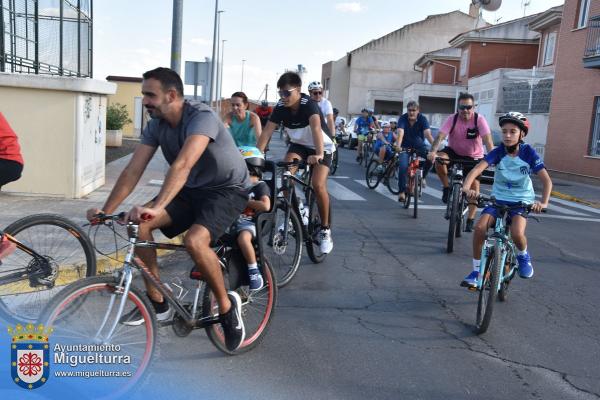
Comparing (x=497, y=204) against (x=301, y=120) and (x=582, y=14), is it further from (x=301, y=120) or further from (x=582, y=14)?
(x=582, y=14)

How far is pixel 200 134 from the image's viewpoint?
3.43 m

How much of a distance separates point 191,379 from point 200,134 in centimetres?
144

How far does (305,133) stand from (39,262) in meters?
3.14

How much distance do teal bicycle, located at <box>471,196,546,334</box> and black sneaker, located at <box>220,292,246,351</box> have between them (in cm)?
191

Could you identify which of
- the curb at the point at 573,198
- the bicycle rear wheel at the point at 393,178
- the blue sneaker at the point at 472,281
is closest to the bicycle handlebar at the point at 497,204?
the blue sneaker at the point at 472,281

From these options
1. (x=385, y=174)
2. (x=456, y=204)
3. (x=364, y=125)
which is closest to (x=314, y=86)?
(x=456, y=204)

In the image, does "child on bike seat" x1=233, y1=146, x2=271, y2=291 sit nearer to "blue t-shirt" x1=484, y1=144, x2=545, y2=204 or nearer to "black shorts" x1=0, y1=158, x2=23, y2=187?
"black shorts" x1=0, y1=158, x2=23, y2=187

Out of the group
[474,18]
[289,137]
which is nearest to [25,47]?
[289,137]

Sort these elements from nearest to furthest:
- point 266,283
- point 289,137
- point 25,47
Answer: point 266,283 → point 289,137 → point 25,47

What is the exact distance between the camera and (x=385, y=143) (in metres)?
13.9

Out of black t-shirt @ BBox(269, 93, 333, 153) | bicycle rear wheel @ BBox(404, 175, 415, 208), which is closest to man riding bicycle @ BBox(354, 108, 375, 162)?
bicycle rear wheel @ BBox(404, 175, 415, 208)

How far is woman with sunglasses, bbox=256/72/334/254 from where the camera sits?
605 cm

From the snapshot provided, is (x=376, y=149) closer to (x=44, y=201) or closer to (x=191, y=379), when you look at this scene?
(x=44, y=201)

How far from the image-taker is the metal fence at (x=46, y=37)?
912 centimetres
